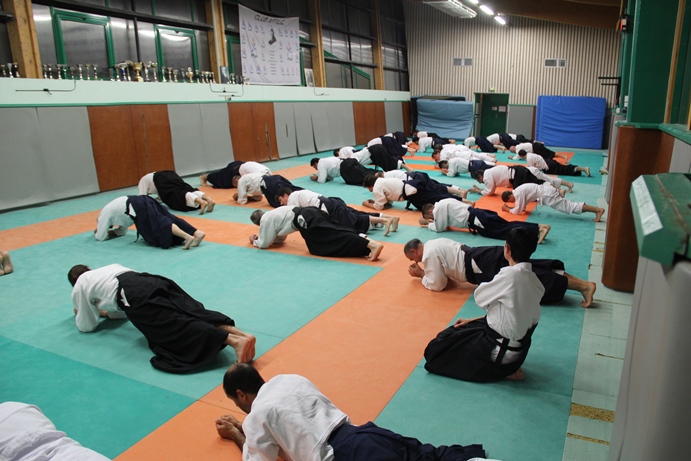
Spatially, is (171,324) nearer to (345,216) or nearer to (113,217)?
(345,216)

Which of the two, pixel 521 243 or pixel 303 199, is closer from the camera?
pixel 521 243

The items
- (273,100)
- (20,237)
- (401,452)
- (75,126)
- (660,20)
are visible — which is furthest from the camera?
(273,100)

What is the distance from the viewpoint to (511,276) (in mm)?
3865

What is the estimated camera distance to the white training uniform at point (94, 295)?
495 centimetres

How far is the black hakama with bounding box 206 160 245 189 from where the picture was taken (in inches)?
495

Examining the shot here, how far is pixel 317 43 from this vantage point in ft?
69.8

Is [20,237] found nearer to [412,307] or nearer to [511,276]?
[412,307]

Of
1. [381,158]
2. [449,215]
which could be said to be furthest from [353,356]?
[381,158]

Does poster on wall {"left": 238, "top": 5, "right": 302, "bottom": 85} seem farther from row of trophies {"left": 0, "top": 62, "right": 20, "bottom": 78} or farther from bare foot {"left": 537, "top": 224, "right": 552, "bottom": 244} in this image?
bare foot {"left": 537, "top": 224, "right": 552, "bottom": 244}

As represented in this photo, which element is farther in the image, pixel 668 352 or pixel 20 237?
pixel 20 237

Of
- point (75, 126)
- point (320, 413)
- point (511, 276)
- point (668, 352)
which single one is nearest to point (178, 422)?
point (320, 413)

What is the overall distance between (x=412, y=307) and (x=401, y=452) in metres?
2.93

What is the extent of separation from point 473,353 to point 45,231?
8062 millimetres

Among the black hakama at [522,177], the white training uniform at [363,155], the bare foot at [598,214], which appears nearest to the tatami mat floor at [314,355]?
the bare foot at [598,214]
